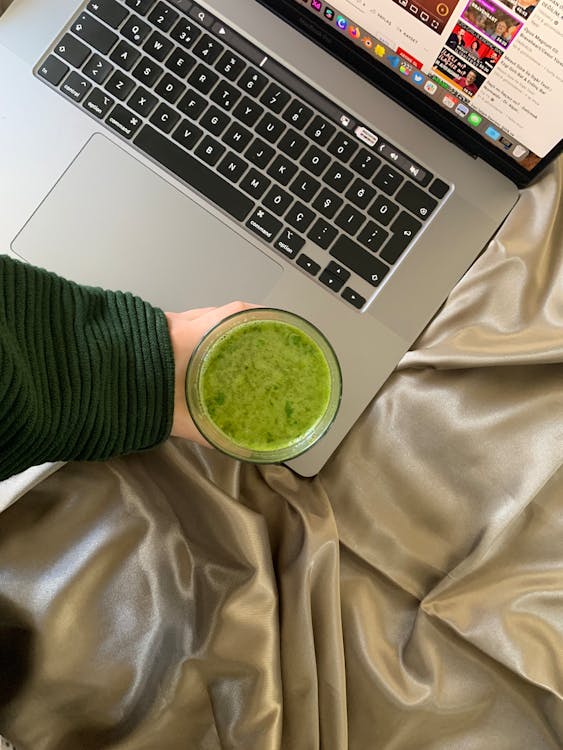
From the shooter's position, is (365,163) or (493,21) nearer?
(493,21)

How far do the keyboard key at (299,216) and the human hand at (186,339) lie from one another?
9 cm

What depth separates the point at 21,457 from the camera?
0.59m

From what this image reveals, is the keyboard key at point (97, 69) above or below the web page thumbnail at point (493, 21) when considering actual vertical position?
below

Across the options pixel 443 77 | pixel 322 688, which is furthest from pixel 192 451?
pixel 443 77

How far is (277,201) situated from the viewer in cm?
66

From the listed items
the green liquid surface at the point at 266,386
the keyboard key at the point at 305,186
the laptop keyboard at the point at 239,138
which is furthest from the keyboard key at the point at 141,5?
the green liquid surface at the point at 266,386

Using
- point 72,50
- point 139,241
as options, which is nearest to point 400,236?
point 139,241

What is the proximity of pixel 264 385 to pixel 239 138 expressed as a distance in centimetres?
23

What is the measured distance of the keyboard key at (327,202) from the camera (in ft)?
2.17

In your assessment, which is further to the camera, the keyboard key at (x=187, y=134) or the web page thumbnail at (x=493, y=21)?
the keyboard key at (x=187, y=134)

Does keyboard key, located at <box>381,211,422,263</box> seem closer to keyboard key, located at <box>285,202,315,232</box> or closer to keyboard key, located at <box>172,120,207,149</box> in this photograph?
keyboard key, located at <box>285,202,315,232</box>

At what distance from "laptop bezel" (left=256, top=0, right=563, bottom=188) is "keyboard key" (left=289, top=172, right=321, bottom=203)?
0.11 metres

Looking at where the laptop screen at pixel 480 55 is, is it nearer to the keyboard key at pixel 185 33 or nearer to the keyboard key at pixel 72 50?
the keyboard key at pixel 185 33

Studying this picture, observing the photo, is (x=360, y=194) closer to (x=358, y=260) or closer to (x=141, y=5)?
(x=358, y=260)
